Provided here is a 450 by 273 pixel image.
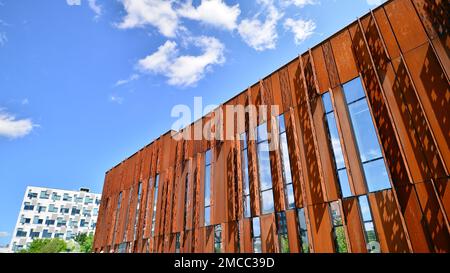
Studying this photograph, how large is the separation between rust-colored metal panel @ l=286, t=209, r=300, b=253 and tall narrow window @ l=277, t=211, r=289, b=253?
1.04 ft

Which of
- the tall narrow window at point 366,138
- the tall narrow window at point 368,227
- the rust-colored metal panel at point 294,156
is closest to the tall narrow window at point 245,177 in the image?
the rust-colored metal panel at point 294,156

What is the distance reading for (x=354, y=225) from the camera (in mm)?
12438

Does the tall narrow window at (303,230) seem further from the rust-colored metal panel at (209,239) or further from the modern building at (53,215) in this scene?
the modern building at (53,215)

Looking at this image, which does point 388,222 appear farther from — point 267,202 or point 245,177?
point 245,177

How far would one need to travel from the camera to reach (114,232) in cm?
3127

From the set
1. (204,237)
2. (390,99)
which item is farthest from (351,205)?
(204,237)

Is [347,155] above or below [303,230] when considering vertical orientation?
above

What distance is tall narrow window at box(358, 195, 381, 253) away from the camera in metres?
11.8

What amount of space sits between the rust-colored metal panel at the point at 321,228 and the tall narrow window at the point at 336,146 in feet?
4.39

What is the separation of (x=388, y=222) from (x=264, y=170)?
7.77m

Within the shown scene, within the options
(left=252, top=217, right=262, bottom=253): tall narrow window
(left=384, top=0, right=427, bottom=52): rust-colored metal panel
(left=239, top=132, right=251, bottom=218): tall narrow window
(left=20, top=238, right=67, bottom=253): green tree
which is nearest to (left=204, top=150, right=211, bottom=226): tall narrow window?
(left=239, top=132, right=251, bottom=218): tall narrow window

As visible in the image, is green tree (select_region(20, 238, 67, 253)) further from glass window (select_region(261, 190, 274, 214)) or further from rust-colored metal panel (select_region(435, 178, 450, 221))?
rust-colored metal panel (select_region(435, 178, 450, 221))

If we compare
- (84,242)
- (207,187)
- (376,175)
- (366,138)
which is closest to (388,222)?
(376,175)
